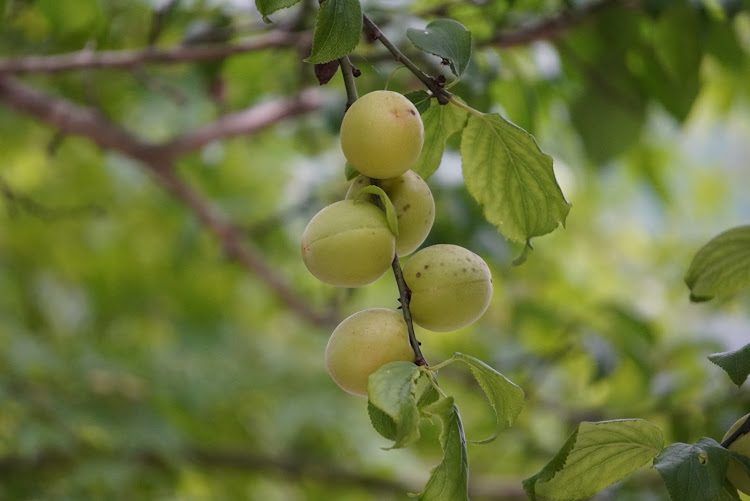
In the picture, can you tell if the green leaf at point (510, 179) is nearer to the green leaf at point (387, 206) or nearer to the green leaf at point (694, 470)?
the green leaf at point (387, 206)

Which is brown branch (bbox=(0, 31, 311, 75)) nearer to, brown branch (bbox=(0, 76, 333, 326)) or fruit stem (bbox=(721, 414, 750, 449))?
brown branch (bbox=(0, 76, 333, 326))

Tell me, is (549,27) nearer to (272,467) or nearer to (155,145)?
(155,145)

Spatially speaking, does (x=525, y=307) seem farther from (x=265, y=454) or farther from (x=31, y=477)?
(x=31, y=477)

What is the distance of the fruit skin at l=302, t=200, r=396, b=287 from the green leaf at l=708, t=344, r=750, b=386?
311 mm

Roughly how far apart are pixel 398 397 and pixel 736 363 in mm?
322

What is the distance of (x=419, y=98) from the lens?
0.79m

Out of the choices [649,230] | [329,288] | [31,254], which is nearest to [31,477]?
[31,254]

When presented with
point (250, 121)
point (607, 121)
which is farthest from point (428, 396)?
point (250, 121)

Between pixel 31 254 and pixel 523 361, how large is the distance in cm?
198

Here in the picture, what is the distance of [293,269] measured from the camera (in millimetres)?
3336

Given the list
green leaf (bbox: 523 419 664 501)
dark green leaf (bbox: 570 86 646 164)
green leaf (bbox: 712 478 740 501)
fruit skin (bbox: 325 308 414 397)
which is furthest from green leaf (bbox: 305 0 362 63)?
dark green leaf (bbox: 570 86 646 164)

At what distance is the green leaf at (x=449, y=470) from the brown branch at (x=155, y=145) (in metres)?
1.47

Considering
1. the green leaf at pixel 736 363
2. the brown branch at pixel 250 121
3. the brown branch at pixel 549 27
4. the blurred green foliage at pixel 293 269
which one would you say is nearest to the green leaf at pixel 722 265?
the green leaf at pixel 736 363

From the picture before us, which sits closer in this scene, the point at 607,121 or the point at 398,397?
the point at 398,397
